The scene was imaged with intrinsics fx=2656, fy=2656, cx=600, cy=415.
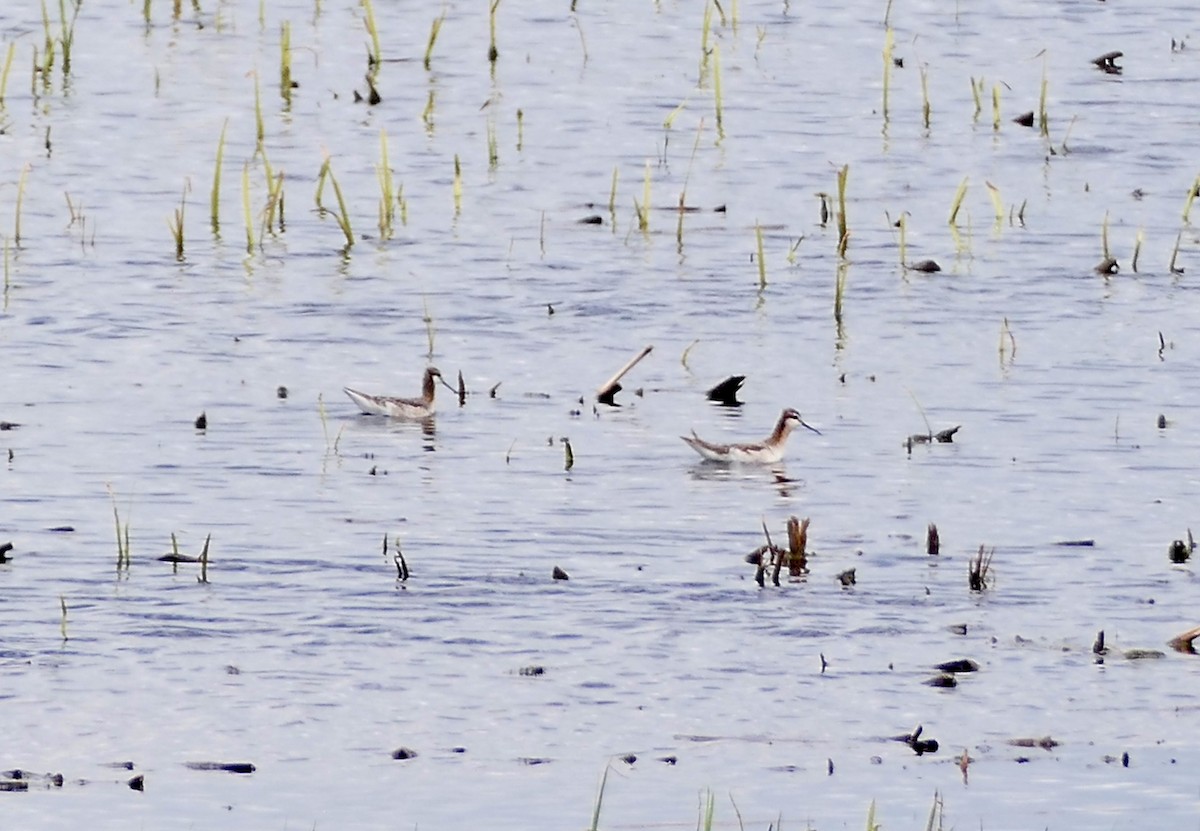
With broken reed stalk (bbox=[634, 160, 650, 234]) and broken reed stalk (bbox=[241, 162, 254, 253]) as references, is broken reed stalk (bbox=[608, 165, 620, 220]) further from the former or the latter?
broken reed stalk (bbox=[241, 162, 254, 253])

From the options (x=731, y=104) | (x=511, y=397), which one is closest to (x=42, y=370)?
(x=511, y=397)

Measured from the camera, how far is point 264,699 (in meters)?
10.4

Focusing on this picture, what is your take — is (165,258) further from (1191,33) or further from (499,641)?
(1191,33)

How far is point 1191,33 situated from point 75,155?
13.5 meters

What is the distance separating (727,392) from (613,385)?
917mm

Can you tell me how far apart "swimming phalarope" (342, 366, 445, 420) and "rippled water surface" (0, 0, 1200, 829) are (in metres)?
0.15

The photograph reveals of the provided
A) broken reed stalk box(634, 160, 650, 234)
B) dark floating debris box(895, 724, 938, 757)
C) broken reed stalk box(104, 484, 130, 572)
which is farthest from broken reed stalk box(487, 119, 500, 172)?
dark floating debris box(895, 724, 938, 757)

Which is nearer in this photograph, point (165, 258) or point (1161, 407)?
point (1161, 407)

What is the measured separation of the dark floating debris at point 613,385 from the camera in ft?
52.7

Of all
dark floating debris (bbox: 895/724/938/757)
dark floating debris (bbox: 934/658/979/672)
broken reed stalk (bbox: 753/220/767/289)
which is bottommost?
dark floating debris (bbox: 895/724/938/757)

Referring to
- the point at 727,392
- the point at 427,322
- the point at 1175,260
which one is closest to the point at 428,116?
the point at 427,322

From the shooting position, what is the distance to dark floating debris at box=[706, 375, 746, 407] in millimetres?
16734

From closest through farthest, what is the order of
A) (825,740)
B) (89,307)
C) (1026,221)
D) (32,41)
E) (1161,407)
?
(825,740), (1161,407), (89,307), (1026,221), (32,41)

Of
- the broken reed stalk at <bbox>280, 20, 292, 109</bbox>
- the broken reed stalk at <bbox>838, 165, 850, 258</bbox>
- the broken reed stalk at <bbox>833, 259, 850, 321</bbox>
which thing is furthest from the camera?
the broken reed stalk at <bbox>280, 20, 292, 109</bbox>
